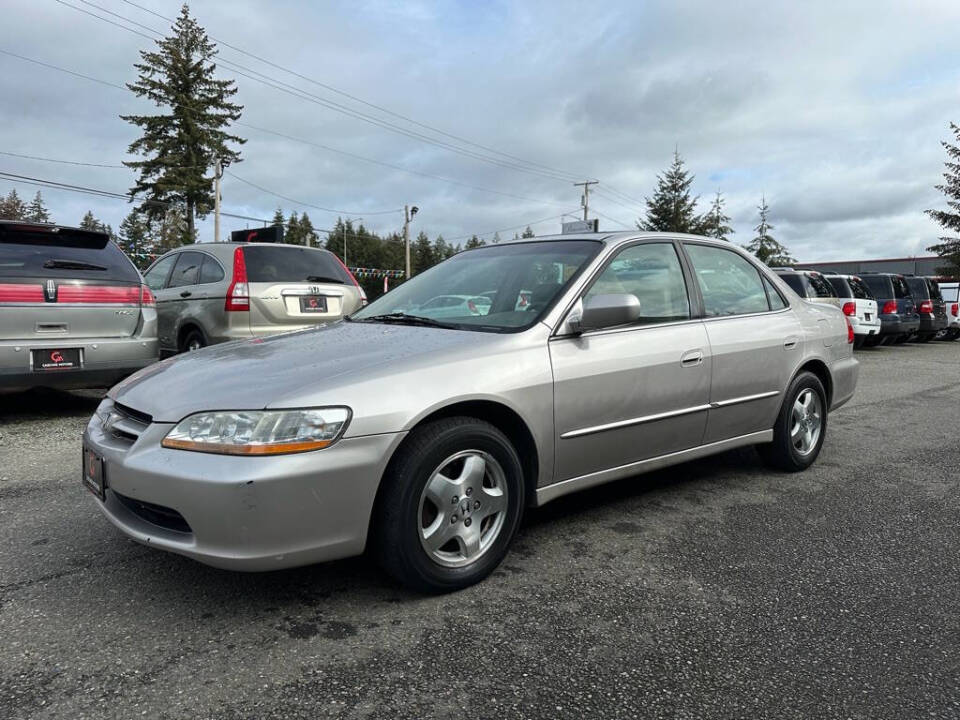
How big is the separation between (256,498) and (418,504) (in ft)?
1.87

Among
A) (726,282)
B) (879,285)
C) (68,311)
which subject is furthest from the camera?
(879,285)

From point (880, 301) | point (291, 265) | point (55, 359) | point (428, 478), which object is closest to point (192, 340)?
point (291, 265)

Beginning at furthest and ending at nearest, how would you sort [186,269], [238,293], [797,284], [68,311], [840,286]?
[840,286] → [797,284] → [186,269] → [238,293] → [68,311]

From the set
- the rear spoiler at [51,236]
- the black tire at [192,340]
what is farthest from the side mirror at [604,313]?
the black tire at [192,340]

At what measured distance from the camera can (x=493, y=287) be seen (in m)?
3.51

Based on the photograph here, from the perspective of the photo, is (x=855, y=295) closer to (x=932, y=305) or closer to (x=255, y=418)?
(x=932, y=305)

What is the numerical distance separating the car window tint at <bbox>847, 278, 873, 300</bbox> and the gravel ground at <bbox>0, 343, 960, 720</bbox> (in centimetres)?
1317

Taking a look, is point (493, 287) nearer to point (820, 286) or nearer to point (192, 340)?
point (192, 340)

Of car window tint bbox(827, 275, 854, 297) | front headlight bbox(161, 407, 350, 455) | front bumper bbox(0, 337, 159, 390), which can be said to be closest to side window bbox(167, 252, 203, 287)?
front bumper bbox(0, 337, 159, 390)

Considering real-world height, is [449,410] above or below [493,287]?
below

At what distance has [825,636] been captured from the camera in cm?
236

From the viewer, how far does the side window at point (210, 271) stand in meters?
7.14

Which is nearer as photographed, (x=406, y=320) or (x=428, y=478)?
A: (x=428, y=478)

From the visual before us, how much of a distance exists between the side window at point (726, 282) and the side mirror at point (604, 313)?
96 cm
